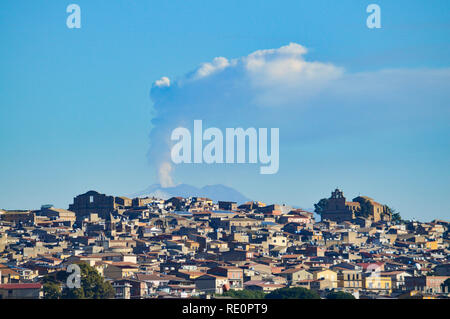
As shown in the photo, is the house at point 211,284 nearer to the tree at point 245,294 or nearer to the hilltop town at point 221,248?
the hilltop town at point 221,248

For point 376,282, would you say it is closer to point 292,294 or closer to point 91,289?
point 292,294

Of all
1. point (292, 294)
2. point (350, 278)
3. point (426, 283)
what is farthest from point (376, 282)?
point (292, 294)

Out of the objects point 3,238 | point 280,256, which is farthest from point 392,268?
point 3,238

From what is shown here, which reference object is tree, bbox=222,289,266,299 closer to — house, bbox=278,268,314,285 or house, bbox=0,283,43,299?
house, bbox=278,268,314,285

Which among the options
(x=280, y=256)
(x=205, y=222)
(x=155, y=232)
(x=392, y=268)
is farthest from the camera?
(x=205, y=222)

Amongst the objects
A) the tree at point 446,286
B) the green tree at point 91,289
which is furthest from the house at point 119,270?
the tree at point 446,286
